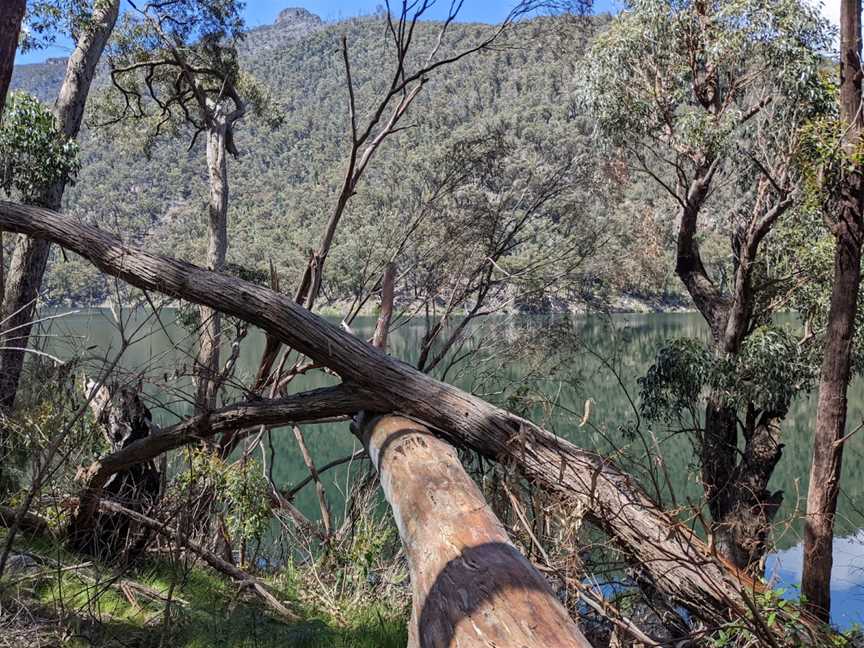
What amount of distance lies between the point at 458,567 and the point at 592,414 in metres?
9.29

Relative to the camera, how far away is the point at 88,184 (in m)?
38.3

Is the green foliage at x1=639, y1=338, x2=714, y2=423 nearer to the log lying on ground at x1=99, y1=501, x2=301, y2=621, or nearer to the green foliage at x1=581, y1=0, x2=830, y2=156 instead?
the green foliage at x1=581, y1=0, x2=830, y2=156

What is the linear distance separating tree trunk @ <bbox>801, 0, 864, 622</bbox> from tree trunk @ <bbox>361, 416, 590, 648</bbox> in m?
3.13

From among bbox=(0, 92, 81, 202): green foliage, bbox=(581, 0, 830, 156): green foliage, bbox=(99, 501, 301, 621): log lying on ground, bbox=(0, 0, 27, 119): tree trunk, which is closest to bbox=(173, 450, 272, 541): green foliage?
bbox=(99, 501, 301, 621): log lying on ground

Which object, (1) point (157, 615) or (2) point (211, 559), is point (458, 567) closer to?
(1) point (157, 615)

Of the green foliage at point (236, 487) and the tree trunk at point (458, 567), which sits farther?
the green foliage at point (236, 487)

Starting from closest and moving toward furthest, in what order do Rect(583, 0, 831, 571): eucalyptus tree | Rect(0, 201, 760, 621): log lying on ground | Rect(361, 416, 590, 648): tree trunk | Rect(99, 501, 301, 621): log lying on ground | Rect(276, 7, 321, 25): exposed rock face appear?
Rect(361, 416, 590, 648): tree trunk → Rect(0, 201, 760, 621): log lying on ground → Rect(99, 501, 301, 621): log lying on ground → Rect(583, 0, 831, 571): eucalyptus tree → Rect(276, 7, 321, 25): exposed rock face

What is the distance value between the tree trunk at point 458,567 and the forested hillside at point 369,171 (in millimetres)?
1639

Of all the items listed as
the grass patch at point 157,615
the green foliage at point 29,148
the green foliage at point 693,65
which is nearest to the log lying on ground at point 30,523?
the grass patch at point 157,615

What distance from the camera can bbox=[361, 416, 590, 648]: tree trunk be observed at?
1.19 meters

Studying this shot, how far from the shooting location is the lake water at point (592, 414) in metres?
4.12

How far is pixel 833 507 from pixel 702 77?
166 inches

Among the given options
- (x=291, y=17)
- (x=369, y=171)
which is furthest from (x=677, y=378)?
(x=291, y=17)

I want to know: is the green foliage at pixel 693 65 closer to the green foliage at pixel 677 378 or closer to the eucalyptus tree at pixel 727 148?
the eucalyptus tree at pixel 727 148
